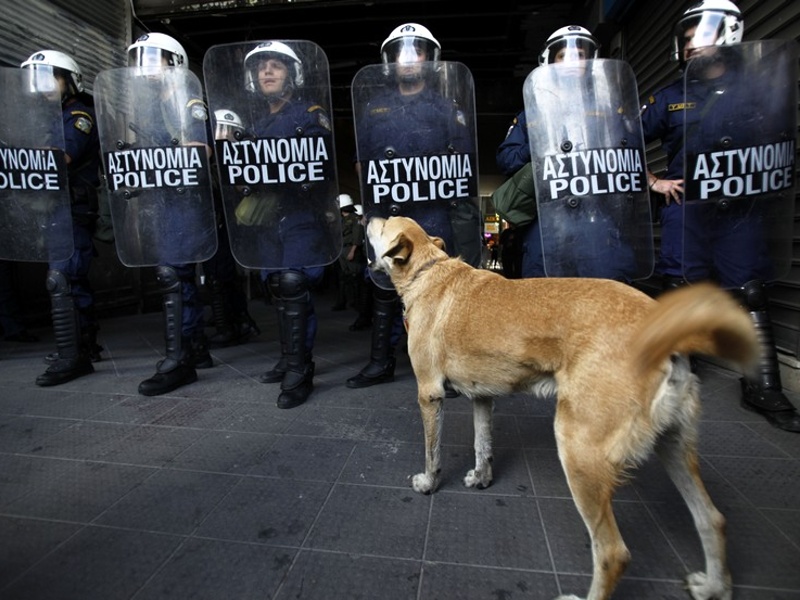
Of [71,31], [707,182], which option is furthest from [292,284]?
[71,31]

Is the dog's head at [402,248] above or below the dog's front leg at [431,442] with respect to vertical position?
above

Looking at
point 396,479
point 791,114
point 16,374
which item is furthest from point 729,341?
point 16,374

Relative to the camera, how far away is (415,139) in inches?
116

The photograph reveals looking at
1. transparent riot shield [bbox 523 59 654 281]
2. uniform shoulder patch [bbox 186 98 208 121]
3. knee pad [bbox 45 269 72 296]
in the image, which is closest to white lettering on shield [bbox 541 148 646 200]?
transparent riot shield [bbox 523 59 654 281]

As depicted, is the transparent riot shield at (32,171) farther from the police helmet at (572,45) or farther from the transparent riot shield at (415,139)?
Answer: the police helmet at (572,45)

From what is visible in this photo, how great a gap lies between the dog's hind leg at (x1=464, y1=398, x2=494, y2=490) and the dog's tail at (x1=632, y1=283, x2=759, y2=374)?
3.31 ft

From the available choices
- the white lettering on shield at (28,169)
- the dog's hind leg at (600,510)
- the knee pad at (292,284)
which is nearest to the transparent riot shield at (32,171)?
the white lettering on shield at (28,169)

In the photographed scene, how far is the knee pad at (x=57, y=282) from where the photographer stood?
3461 millimetres

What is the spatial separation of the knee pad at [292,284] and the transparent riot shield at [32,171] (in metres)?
1.92

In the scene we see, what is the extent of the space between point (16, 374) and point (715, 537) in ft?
17.0

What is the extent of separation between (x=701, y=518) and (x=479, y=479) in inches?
35.9

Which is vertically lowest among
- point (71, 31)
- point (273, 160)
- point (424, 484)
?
point (424, 484)

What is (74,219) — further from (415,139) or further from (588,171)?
(588,171)

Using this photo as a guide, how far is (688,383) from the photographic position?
4.25ft
